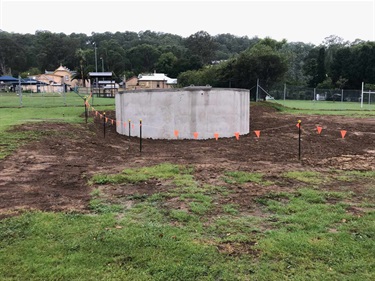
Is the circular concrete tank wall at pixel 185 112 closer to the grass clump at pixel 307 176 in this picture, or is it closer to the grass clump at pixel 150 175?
the grass clump at pixel 150 175

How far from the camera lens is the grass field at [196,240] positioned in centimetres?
356

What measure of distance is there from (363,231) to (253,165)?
4.32 m

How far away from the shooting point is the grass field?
3.56 meters

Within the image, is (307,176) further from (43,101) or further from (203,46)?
(203,46)

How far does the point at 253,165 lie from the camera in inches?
344

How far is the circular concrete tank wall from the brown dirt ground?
0.59 metres

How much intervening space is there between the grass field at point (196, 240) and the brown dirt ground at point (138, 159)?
444 millimetres

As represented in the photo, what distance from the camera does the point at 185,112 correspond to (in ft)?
45.1

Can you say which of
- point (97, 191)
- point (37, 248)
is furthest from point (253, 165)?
point (37, 248)

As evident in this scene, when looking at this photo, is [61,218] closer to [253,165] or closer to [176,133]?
[253,165]

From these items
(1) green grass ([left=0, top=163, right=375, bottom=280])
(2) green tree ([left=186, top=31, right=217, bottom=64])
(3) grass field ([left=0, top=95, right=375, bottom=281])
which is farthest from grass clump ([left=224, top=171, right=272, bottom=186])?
(2) green tree ([left=186, top=31, right=217, bottom=64])

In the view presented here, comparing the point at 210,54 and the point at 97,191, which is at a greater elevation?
the point at 210,54

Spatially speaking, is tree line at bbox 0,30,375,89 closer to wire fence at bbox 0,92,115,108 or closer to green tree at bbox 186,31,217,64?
green tree at bbox 186,31,217,64

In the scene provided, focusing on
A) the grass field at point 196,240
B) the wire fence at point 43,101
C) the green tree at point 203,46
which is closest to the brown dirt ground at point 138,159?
the grass field at point 196,240
